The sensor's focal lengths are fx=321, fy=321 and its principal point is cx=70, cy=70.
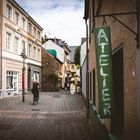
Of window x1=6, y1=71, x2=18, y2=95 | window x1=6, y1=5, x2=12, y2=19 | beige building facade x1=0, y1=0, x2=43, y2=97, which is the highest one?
window x1=6, y1=5, x2=12, y2=19

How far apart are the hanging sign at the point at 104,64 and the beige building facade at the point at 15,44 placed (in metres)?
23.9

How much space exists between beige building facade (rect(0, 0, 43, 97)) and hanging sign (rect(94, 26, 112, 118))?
23.9m

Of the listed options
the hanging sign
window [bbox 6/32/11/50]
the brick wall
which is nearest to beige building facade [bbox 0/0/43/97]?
window [bbox 6/32/11/50]

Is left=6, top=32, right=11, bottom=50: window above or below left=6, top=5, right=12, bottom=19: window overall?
below

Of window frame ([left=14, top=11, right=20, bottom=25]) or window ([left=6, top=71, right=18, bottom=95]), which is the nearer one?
window ([left=6, top=71, right=18, bottom=95])

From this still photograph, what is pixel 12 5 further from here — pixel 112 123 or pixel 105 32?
pixel 105 32

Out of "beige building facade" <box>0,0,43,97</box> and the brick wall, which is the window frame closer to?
"beige building facade" <box>0,0,43,97</box>

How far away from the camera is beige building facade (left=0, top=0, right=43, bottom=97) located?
95.1 ft

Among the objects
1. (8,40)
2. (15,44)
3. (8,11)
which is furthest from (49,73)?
(8,11)

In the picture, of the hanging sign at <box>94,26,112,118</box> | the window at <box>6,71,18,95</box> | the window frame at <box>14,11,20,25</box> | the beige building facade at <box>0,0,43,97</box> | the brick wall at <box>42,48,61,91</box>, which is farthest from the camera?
the brick wall at <box>42,48,61,91</box>

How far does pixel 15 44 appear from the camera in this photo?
33.0m

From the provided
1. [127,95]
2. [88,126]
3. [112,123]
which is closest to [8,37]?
[88,126]

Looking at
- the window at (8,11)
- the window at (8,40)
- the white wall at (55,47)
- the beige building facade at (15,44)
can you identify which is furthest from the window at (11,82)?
the white wall at (55,47)

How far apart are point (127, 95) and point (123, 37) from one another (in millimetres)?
1031
